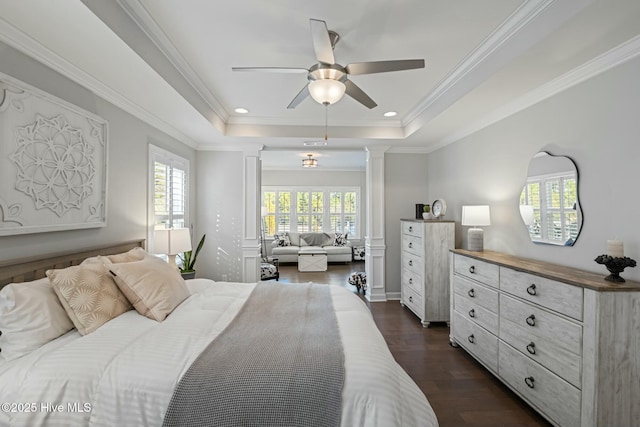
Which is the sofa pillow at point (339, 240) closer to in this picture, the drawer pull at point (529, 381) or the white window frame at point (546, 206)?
the white window frame at point (546, 206)

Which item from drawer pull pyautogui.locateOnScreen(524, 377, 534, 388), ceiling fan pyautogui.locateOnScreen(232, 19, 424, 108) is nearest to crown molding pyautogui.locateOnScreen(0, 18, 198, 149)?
ceiling fan pyautogui.locateOnScreen(232, 19, 424, 108)

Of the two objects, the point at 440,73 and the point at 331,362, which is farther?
the point at 440,73

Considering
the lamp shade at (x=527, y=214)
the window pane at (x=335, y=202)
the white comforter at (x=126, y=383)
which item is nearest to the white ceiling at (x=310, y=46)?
the lamp shade at (x=527, y=214)

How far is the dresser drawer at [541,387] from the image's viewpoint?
5.66 feet

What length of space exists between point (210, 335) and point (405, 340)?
2.39 meters

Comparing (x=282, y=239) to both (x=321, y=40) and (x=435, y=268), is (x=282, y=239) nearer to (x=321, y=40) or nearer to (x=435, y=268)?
(x=435, y=268)

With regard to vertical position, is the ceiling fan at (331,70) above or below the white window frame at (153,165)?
above

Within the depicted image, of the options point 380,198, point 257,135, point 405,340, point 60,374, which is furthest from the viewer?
point 380,198

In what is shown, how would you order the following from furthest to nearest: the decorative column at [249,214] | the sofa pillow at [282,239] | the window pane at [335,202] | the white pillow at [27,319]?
the window pane at [335,202] < the sofa pillow at [282,239] < the decorative column at [249,214] < the white pillow at [27,319]

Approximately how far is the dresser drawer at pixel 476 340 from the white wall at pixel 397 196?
1648 mm

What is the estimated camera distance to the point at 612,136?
6.26 feet

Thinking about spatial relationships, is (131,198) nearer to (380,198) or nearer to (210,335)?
(210,335)

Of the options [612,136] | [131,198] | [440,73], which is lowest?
[131,198]

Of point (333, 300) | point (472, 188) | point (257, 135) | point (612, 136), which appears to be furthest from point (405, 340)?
point (257, 135)
